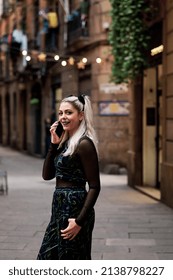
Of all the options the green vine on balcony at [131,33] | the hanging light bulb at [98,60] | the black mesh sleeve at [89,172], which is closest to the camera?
the black mesh sleeve at [89,172]

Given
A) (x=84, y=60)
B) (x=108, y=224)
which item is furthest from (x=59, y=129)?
(x=84, y=60)

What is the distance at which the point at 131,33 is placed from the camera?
46.3 ft

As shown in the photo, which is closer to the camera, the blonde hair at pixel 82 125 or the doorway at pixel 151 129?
the blonde hair at pixel 82 125

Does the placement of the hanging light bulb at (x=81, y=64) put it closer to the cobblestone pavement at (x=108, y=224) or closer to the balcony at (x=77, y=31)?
the balcony at (x=77, y=31)

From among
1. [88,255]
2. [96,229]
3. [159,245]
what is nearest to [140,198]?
[96,229]

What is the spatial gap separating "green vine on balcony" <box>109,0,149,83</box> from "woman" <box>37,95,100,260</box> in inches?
373

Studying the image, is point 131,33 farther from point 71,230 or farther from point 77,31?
point 71,230

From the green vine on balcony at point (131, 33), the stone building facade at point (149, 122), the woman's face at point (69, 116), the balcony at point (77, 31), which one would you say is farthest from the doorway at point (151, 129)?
the woman's face at point (69, 116)

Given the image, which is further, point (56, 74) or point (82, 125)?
point (56, 74)

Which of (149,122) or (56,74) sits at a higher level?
(56,74)

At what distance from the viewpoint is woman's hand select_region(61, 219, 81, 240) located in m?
4.60

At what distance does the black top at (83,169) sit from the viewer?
15.1ft

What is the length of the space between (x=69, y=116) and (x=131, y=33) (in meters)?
9.77
